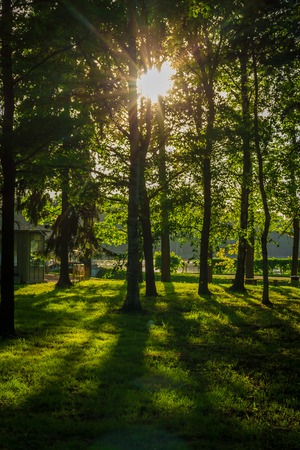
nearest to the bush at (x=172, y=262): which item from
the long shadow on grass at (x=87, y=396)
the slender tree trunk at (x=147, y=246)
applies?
the slender tree trunk at (x=147, y=246)

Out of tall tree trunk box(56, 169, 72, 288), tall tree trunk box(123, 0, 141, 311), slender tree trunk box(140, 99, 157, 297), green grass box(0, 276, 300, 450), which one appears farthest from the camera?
tall tree trunk box(56, 169, 72, 288)

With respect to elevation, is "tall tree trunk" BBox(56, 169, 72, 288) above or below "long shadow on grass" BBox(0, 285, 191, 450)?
above

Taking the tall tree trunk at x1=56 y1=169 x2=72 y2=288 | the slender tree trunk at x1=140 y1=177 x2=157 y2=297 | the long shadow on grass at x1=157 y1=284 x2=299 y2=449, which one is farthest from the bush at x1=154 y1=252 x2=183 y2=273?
the long shadow on grass at x1=157 y1=284 x2=299 y2=449

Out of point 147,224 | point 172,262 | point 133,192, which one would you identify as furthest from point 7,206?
point 172,262

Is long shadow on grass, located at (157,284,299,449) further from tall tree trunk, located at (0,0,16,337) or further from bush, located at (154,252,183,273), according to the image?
bush, located at (154,252,183,273)

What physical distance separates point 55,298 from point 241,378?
12.8 metres

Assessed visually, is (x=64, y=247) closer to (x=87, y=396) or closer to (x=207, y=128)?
(x=207, y=128)

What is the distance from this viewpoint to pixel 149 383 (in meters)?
7.66

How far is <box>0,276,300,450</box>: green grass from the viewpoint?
561cm

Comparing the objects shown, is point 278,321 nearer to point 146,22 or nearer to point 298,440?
point 298,440

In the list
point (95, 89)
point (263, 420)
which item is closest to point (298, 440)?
point (263, 420)

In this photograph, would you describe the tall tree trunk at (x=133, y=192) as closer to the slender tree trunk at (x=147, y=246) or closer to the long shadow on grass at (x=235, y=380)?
the long shadow on grass at (x=235, y=380)

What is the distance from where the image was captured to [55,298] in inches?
Answer: 778

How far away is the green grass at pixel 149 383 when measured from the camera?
5.61m
